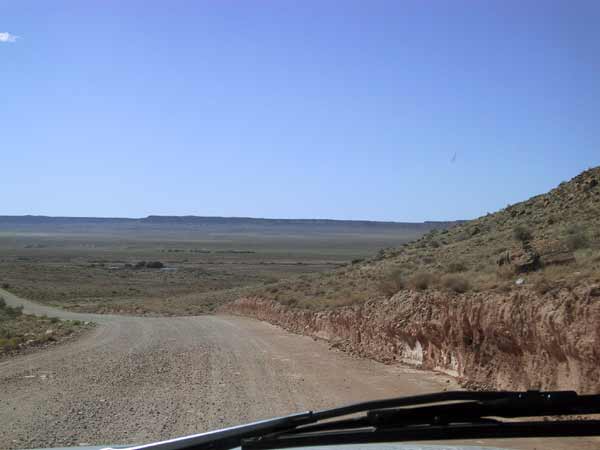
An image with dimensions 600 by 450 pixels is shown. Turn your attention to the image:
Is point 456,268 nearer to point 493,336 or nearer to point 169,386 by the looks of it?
point 493,336

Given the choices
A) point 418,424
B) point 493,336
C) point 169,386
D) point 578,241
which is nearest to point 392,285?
point 578,241

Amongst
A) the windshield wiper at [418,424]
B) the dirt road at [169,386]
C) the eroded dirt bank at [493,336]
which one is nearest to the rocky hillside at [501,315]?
the eroded dirt bank at [493,336]

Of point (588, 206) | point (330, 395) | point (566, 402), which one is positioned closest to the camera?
point (566, 402)

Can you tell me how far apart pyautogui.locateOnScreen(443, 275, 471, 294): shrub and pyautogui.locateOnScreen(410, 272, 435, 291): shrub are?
1315 mm

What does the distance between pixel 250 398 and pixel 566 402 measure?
7523mm

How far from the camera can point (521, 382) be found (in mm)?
10852

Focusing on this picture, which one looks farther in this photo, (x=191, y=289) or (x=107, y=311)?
(x=191, y=289)

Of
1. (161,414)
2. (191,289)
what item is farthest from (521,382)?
(191,289)

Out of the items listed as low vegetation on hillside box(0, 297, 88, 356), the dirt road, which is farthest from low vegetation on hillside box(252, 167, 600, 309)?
low vegetation on hillside box(0, 297, 88, 356)

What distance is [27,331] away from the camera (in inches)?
1065

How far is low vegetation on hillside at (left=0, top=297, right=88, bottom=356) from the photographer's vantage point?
21.6 meters

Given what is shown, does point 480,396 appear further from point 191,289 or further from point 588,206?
point 191,289

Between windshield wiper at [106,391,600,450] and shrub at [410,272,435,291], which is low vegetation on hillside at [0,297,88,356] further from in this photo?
windshield wiper at [106,391,600,450]

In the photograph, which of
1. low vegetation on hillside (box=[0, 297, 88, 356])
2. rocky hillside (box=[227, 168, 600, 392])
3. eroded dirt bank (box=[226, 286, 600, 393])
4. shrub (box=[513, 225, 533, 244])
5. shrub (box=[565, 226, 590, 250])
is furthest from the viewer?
low vegetation on hillside (box=[0, 297, 88, 356])
